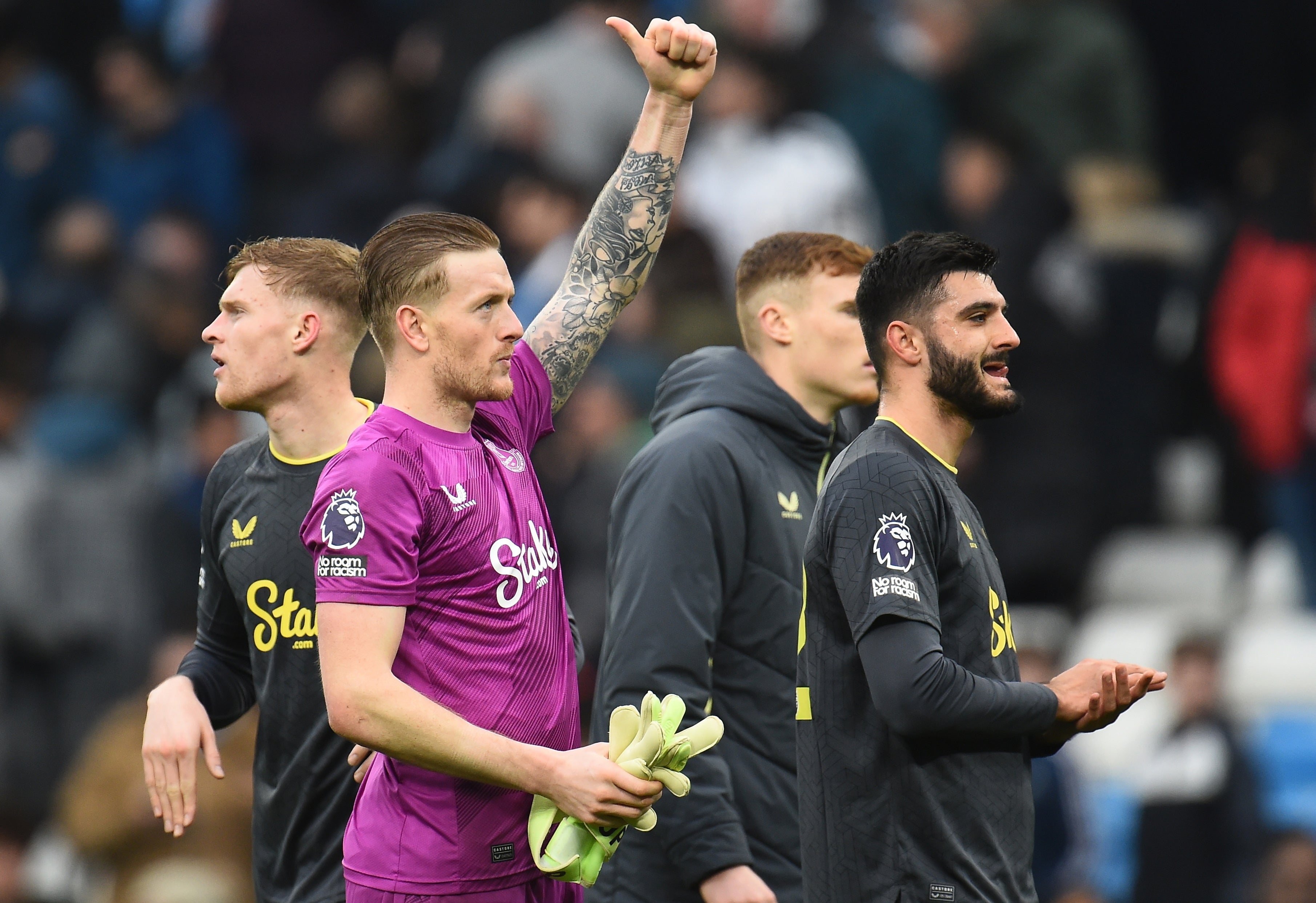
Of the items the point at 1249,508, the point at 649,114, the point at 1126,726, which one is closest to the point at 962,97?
the point at 1249,508

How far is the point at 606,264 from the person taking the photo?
452 cm

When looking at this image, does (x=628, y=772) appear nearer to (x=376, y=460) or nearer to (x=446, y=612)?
(x=446, y=612)

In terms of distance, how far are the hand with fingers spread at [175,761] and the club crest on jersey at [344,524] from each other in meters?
0.80

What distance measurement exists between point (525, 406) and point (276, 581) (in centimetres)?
70

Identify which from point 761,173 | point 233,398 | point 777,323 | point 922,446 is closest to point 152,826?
point 761,173

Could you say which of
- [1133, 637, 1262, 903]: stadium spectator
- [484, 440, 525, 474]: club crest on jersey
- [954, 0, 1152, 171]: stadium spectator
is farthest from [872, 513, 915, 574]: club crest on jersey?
[954, 0, 1152, 171]: stadium spectator

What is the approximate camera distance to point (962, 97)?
35.1 feet

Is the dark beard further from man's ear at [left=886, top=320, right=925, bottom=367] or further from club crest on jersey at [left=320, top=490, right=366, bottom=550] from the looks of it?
club crest on jersey at [left=320, top=490, right=366, bottom=550]

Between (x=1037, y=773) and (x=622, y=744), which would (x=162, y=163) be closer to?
(x=1037, y=773)

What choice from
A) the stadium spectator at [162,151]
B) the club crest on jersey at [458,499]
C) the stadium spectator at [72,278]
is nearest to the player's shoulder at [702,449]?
the club crest on jersey at [458,499]

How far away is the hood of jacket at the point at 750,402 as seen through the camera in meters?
4.98

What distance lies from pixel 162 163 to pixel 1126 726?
6658 mm

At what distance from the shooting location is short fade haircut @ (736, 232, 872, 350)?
5035 mm

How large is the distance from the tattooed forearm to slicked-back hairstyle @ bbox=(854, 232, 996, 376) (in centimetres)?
58
